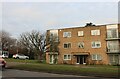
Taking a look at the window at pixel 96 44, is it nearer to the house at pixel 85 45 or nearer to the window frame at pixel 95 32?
the house at pixel 85 45

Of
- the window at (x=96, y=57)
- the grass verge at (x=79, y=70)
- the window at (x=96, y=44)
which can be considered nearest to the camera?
the grass verge at (x=79, y=70)

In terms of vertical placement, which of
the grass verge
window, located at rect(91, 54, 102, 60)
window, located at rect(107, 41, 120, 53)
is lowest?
the grass verge

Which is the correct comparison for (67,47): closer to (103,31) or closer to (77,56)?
(77,56)

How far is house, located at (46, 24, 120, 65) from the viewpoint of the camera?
191ft

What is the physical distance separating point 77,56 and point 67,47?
363 cm

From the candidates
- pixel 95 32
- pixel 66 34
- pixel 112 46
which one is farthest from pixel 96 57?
pixel 66 34

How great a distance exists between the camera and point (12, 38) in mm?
110125

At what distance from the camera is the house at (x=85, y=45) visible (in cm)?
5809

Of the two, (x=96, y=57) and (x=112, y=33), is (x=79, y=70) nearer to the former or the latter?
(x=112, y=33)

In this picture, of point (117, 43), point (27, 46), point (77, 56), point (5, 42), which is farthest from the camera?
point (5, 42)

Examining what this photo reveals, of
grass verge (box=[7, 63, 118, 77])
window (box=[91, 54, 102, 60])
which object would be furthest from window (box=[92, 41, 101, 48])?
grass verge (box=[7, 63, 118, 77])

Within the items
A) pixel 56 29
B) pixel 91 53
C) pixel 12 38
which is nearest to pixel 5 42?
pixel 12 38

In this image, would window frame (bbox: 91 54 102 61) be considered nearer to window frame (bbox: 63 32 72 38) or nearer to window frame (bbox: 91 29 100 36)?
window frame (bbox: 91 29 100 36)

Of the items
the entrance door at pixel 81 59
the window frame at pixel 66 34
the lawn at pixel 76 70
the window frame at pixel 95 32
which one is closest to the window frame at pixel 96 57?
the entrance door at pixel 81 59
